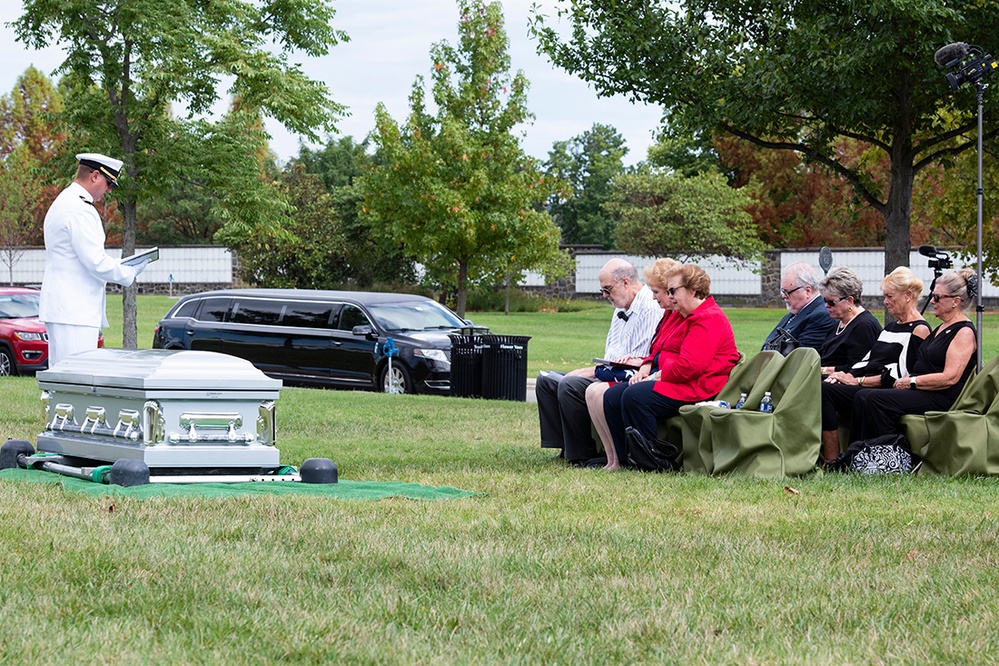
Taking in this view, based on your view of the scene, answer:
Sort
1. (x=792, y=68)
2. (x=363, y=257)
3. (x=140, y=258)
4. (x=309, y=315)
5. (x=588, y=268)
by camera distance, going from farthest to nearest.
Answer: (x=588, y=268) < (x=363, y=257) < (x=309, y=315) < (x=792, y=68) < (x=140, y=258)

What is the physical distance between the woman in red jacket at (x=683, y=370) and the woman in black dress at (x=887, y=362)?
32.4 inches

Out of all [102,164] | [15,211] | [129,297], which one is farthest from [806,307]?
[15,211]

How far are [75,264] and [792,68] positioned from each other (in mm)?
11060

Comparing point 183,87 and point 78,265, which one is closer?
point 78,265

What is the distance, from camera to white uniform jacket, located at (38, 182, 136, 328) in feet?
27.6

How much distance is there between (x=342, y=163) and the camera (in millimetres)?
61781

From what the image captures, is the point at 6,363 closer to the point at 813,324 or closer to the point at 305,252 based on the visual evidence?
the point at 813,324

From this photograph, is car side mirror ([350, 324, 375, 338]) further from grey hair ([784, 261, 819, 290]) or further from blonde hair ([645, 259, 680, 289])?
blonde hair ([645, 259, 680, 289])

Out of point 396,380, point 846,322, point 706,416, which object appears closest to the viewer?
point 706,416

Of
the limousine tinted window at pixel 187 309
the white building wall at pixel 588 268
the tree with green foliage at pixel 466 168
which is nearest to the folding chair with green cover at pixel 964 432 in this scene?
the limousine tinted window at pixel 187 309

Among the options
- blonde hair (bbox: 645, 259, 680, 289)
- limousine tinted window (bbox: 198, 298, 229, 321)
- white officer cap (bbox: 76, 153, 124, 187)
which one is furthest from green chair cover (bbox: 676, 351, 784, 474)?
limousine tinted window (bbox: 198, 298, 229, 321)

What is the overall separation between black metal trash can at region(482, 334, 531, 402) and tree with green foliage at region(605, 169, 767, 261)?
2976 cm

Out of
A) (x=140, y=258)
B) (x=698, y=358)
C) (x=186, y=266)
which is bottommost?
(x=698, y=358)

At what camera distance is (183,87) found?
2298cm
